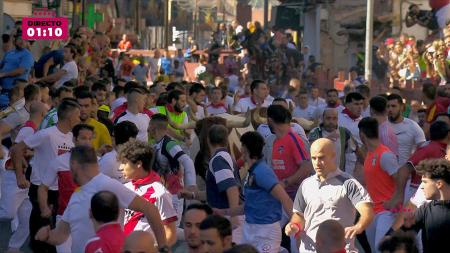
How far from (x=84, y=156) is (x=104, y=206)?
4.22ft

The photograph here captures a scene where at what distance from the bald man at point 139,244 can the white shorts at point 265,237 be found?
3.68 m

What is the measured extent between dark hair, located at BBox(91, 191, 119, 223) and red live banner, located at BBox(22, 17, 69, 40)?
15207 millimetres

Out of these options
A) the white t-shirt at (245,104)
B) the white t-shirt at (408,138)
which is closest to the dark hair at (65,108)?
the white t-shirt at (408,138)

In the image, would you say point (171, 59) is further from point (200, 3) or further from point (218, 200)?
point (200, 3)

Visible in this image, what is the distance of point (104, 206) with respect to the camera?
30.9 feet

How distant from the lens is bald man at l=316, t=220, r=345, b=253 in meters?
8.83

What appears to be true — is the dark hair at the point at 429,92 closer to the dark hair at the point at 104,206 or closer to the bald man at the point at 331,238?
the dark hair at the point at 104,206

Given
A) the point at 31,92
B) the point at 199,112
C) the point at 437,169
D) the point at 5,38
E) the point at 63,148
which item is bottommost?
the point at 199,112

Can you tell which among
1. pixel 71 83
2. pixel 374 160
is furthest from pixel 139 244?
pixel 71 83

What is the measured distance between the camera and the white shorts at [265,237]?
1212 centimetres

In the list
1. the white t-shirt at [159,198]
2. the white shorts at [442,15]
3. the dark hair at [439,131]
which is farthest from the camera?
the white shorts at [442,15]

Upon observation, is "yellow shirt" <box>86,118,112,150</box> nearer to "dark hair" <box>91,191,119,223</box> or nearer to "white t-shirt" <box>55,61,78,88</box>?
"dark hair" <box>91,191,119,223</box>

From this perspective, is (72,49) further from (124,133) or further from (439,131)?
(439,131)

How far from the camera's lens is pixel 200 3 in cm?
9138
